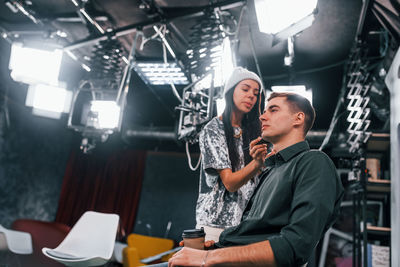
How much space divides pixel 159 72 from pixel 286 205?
341cm

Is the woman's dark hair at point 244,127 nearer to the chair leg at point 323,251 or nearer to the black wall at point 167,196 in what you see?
the chair leg at point 323,251

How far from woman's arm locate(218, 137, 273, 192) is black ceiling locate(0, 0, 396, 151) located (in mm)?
2110

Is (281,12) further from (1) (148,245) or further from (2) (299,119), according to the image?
(1) (148,245)

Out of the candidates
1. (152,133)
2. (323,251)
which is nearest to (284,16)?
(152,133)

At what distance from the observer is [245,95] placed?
5.67 ft

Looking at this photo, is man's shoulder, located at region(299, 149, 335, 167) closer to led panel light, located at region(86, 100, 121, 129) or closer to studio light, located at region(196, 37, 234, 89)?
studio light, located at region(196, 37, 234, 89)

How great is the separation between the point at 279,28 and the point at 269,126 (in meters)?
1.33

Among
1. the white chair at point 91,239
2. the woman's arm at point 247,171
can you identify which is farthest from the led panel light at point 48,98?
the woman's arm at point 247,171

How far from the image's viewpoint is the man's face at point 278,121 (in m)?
1.26

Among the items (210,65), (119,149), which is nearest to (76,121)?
(119,149)

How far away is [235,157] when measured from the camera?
1658 mm

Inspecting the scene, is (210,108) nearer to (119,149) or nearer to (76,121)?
(76,121)

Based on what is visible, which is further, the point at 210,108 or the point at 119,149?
the point at 119,149

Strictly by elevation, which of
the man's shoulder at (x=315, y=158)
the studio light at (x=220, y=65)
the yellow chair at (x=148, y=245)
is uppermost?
the studio light at (x=220, y=65)
